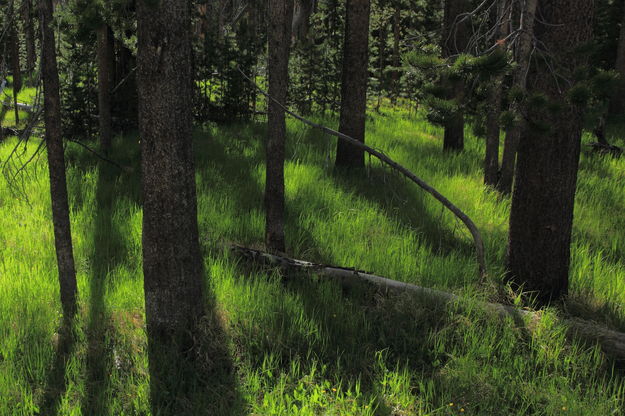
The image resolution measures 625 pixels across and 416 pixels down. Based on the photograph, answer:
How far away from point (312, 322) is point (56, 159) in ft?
8.47

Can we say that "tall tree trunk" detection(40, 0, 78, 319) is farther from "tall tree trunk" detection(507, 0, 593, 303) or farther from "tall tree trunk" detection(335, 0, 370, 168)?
"tall tree trunk" detection(335, 0, 370, 168)

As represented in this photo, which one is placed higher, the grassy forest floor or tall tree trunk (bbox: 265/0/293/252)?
tall tree trunk (bbox: 265/0/293/252)

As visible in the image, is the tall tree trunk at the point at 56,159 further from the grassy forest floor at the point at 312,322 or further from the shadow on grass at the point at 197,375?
the shadow on grass at the point at 197,375

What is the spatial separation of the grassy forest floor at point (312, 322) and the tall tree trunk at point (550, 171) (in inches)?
14.0

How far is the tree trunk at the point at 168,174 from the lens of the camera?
11.8 ft

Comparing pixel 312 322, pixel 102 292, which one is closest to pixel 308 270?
pixel 312 322

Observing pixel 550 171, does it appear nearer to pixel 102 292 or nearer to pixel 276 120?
pixel 276 120

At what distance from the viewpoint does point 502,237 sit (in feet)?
20.7

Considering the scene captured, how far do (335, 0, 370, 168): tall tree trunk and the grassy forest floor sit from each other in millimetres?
1802

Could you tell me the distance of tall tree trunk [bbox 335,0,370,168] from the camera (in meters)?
8.46

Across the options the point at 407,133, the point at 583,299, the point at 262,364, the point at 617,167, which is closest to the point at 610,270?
the point at 583,299

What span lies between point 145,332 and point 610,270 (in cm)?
483

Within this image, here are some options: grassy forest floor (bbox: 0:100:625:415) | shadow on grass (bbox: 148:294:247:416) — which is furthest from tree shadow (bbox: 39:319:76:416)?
shadow on grass (bbox: 148:294:247:416)

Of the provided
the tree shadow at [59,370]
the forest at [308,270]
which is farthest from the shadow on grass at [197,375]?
the tree shadow at [59,370]
